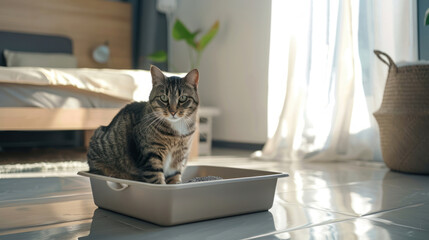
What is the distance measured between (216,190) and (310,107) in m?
2.10

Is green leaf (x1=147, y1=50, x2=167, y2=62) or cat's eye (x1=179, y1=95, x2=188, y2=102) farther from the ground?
green leaf (x1=147, y1=50, x2=167, y2=62)

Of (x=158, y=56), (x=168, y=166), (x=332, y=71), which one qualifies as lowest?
(x=168, y=166)

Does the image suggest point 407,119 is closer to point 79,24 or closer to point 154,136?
point 154,136

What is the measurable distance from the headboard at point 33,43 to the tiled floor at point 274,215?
94.1 inches

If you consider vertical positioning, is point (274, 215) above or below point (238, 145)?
above

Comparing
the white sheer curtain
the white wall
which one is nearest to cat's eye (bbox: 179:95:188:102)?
the white sheer curtain

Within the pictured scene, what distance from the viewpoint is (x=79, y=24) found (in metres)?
4.87

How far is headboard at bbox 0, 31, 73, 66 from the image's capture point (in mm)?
4339

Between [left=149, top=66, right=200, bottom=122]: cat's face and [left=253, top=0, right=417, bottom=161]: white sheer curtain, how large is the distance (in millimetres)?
1841

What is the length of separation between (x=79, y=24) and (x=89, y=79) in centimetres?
207

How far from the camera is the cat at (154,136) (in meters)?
1.53

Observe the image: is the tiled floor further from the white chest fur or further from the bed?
the bed

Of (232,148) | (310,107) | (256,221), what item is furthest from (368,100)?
(256,221)

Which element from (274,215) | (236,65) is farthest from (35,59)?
(274,215)
